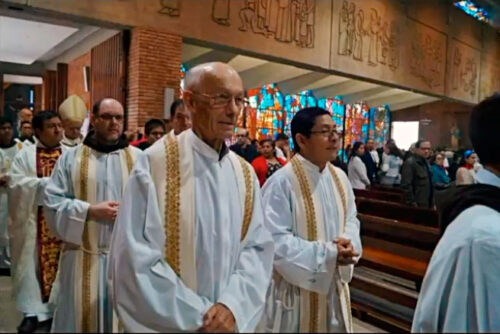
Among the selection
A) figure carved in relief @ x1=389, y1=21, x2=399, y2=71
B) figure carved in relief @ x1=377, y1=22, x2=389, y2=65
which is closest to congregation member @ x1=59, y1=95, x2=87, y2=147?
figure carved in relief @ x1=377, y1=22, x2=389, y2=65

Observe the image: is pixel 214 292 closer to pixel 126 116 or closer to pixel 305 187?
pixel 305 187

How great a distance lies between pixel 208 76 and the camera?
1811 mm

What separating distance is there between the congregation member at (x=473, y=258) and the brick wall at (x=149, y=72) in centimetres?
734

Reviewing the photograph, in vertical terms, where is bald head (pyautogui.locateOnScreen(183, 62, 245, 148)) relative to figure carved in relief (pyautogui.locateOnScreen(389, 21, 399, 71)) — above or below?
below

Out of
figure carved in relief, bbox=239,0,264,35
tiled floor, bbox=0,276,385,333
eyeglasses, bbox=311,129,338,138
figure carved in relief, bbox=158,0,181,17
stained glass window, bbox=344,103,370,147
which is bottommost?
tiled floor, bbox=0,276,385,333

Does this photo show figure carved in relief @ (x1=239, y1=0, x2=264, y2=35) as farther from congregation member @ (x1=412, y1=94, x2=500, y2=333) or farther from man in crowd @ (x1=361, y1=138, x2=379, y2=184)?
congregation member @ (x1=412, y1=94, x2=500, y2=333)

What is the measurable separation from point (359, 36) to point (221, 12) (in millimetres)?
5218

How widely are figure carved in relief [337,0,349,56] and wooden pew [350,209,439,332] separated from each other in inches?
334

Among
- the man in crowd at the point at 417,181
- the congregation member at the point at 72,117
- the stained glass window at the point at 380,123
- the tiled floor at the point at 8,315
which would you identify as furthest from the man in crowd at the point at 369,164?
the stained glass window at the point at 380,123

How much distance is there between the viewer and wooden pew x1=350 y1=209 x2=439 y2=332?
3941 millimetres

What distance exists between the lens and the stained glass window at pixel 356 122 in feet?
63.3

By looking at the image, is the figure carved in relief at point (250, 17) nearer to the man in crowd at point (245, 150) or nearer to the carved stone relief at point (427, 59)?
the man in crowd at point (245, 150)

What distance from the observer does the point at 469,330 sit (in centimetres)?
135

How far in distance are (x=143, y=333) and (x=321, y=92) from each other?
16.6 m
